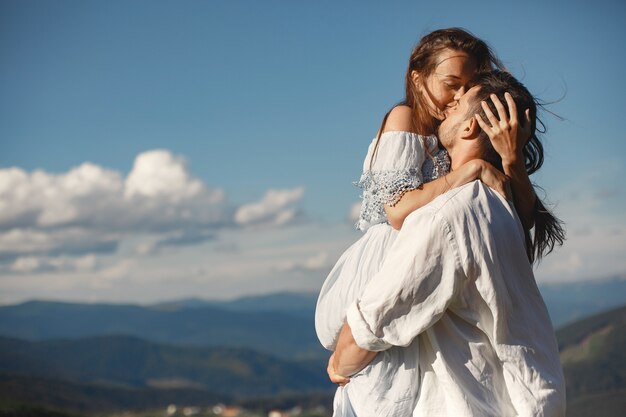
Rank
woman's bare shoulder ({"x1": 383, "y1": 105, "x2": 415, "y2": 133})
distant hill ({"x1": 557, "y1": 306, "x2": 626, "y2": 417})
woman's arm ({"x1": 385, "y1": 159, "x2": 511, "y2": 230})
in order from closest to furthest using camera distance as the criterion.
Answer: woman's arm ({"x1": 385, "y1": 159, "x2": 511, "y2": 230}) < woman's bare shoulder ({"x1": 383, "y1": 105, "x2": 415, "y2": 133}) < distant hill ({"x1": 557, "y1": 306, "x2": 626, "y2": 417})

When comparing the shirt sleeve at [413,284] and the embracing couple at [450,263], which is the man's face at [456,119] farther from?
the shirt sleeve at [413,284]

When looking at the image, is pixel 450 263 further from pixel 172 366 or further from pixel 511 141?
pixel 172 366

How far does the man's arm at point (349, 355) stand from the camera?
6.82 feet

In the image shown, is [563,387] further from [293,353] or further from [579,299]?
[293,353]

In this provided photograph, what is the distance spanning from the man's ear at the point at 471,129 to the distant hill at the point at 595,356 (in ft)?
22.5

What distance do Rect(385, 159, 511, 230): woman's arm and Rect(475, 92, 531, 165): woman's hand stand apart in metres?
0.05

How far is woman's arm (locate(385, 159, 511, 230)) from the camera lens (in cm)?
202

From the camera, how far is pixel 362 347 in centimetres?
203

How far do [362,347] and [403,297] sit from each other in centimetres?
22

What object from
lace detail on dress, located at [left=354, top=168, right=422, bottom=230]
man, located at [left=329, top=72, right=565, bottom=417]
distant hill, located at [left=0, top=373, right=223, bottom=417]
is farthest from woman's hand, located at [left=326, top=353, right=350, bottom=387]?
distant hill, located at [left=0, top=373, right=223, bottom=417]

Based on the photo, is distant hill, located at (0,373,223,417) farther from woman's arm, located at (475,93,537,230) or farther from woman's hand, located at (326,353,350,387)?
woman's arm, located at (475,93,537,230)

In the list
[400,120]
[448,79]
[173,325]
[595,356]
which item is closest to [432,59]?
[448,79]

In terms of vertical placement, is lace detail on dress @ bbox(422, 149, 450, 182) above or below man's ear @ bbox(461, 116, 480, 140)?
below

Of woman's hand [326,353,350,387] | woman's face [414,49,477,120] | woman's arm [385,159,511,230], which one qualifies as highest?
woman's face [414,49,477,120]
